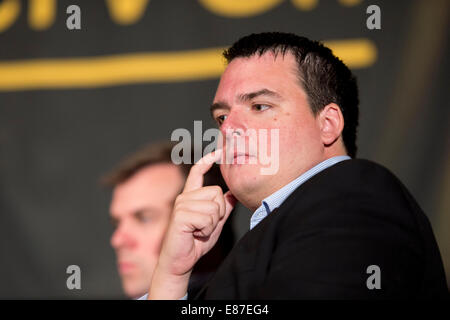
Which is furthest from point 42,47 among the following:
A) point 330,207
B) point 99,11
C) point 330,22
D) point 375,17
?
point 330,207

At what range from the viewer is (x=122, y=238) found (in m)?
2.05

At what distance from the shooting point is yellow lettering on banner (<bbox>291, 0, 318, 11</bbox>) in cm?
201

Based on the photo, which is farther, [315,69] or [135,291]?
[135,291]

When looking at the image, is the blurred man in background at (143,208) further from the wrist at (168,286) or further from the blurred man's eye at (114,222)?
the wrist at (168,286)

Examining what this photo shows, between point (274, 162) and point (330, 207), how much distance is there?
1.16ft

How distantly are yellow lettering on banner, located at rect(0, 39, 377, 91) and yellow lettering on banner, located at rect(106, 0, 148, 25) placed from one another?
0.15 meters

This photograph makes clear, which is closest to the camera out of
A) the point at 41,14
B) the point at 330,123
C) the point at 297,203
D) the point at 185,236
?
the point at 297,203

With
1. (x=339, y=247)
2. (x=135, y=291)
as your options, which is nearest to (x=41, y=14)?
(x=135, y=291)

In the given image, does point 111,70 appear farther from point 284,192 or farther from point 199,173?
point 284,192

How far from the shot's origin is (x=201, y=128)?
204 centimetres

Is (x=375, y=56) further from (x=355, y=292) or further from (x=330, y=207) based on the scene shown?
(x=355, y=292)

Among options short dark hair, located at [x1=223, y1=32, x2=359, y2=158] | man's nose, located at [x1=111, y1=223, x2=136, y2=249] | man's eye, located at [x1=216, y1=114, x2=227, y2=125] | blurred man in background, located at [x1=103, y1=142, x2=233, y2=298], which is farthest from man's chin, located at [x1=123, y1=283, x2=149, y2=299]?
short dark hair, located at [x1=223, y1=32, x2=359, y2=158]

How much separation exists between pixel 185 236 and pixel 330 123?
0.45 meters

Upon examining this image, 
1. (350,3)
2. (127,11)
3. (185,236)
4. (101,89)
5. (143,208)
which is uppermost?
(127,11)
